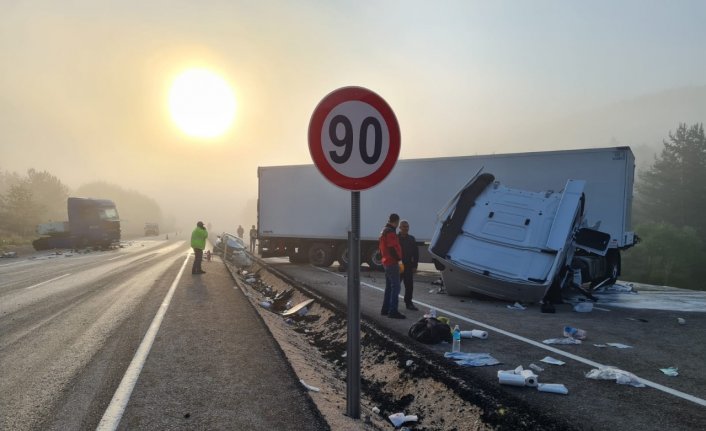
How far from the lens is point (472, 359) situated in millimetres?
5387

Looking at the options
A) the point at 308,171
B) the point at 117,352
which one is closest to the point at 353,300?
the point at 117,352

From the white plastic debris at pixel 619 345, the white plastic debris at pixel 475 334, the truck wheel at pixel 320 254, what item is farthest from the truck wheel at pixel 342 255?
the white plastic debris at pixel 619 345

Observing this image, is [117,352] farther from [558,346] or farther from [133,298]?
[558,346]

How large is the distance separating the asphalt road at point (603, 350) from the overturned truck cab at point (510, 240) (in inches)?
21.1

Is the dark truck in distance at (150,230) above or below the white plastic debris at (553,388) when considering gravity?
above

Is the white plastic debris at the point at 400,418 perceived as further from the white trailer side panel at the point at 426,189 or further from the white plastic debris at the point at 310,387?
the white trailer side panel at the point at 426,189

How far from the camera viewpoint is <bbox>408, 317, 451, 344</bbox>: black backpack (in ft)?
20.5

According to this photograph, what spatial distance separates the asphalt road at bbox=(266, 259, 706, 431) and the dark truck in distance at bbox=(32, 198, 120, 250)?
2570 centimetres

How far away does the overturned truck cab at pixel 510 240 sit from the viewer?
9.09 m

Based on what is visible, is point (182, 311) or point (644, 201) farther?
point (644, 201)

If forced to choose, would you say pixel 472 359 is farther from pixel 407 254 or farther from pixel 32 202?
pixel 32 202

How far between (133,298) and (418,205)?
9444mm

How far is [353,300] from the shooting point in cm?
340

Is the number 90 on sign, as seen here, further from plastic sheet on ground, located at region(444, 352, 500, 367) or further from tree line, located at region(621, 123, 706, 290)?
tree line, located at region(621, 123, 706, 290)
